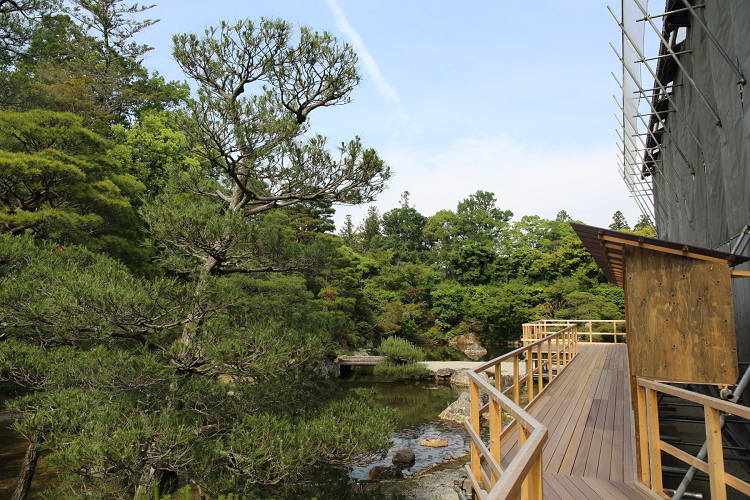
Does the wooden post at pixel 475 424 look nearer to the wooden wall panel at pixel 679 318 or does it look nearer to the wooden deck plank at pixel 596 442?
the wooden deck plank at pixel 596 442

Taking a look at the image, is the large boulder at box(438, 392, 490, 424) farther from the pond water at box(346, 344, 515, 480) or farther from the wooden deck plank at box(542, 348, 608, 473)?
the wooden deck plank at box(542, 348, 608, 473)

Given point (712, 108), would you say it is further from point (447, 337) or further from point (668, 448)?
point (447, 337)

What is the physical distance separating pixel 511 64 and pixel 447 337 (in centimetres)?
2249

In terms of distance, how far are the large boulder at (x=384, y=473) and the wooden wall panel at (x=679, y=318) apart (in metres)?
7.26

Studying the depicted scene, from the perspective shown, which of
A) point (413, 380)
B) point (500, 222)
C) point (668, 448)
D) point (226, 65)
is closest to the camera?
point (668, 448)

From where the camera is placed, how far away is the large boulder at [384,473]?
31.5 feet

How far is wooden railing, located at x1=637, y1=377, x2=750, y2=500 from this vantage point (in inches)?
85.8

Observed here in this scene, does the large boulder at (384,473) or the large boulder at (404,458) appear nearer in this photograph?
the large boulder at (384,473)

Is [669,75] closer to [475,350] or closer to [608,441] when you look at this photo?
[608,441]

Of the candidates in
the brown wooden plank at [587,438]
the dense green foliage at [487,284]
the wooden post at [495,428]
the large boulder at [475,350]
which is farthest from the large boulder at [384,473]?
the large boulder at [475,350]

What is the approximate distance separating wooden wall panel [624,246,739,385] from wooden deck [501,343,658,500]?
2.51 feet

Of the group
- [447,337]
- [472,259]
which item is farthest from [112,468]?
[472,259]

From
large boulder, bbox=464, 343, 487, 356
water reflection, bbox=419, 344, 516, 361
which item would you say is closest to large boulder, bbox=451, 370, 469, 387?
water reflection, bbox=419, 344, 516, 361

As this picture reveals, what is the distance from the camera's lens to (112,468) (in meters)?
4.34
